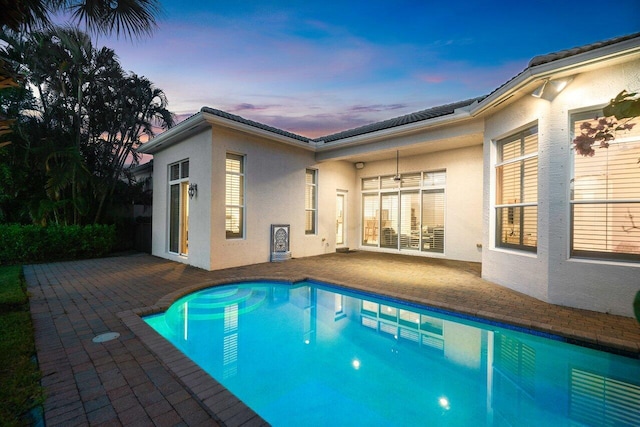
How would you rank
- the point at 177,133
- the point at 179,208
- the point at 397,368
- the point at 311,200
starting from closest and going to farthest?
the point at 397,368 → the point at 177,133 → the point at 179,208 → the point at 311,200

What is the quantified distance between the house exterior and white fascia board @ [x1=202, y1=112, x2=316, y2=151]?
44mm

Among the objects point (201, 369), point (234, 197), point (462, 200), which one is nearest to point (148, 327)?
point (201, 369)

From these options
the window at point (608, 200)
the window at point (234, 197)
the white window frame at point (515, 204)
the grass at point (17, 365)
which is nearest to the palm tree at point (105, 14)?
the grass at point (17, 365)

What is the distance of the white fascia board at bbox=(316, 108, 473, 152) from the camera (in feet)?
20.5

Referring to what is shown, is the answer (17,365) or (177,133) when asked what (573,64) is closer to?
(17,365)

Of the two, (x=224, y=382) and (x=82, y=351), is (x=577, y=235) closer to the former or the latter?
(x=224, y=382)

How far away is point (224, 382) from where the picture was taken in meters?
2.76

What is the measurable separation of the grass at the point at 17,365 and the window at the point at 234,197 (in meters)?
3.86

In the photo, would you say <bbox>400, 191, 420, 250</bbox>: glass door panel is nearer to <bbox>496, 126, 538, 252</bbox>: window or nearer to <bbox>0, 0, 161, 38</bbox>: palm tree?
<bbox>496, 126, 538, 252</bbox>: window

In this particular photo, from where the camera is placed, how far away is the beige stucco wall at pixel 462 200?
26.8ft

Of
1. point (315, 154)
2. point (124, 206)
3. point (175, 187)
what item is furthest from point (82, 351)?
point (124, 206)

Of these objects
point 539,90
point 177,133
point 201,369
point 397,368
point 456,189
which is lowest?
point 397,368

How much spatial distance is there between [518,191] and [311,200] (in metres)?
5.86

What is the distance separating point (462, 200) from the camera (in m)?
8.42
